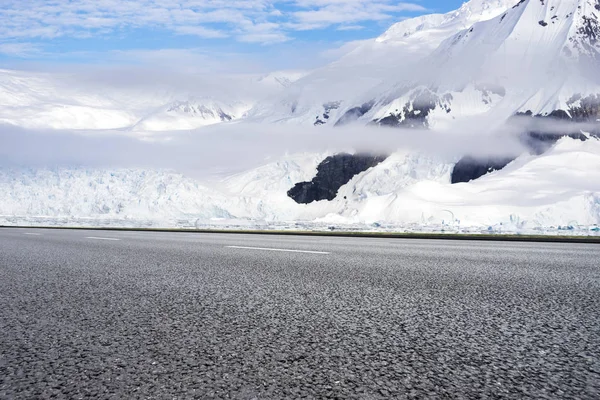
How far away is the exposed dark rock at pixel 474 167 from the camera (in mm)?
188000

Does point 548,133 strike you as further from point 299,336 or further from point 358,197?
point 299,336

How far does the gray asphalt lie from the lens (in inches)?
86.4

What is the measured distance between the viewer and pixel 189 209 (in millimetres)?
95312

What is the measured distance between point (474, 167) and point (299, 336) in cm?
Result: 19681

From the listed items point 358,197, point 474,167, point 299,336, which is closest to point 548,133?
point 474,167

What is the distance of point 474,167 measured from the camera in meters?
188

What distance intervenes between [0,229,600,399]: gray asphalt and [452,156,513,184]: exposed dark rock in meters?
190

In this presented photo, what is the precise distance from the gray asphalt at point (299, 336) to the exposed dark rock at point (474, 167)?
625ft

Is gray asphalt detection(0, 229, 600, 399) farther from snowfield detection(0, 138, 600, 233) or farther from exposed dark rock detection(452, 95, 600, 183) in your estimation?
exposed dark rock detection(452, 95, 600, 183)

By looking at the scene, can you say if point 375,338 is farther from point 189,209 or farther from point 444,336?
point 189,209

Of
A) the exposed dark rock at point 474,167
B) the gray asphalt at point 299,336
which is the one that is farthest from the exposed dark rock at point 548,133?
the gray asphalt at point 299,336

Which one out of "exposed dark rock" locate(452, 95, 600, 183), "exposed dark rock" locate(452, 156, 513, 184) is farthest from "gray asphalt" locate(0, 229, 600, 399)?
"exposed dark rock" locate(452, 95, 600, 183)

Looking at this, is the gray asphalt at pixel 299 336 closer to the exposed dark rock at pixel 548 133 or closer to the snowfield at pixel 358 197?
the snowfield at pixel 358 197

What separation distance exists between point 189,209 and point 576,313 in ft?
310
